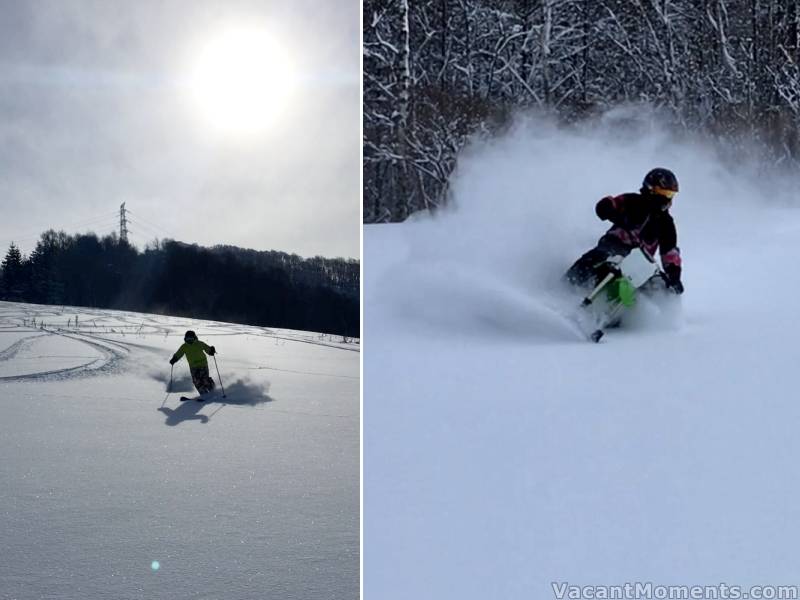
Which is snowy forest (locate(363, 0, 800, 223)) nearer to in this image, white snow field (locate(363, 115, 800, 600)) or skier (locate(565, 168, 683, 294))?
white snow field (locate(363, 115, 800, 600))

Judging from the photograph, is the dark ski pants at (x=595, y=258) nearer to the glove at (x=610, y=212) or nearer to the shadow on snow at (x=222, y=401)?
the glove at (x=610, y=212)

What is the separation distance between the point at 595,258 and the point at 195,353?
2.15 metres

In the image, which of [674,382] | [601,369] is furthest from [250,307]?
[674,382]

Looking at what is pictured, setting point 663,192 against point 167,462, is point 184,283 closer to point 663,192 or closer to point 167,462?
point 167,462

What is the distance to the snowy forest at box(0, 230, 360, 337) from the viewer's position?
122 inches

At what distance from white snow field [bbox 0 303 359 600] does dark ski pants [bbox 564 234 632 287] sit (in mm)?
Result: 1308

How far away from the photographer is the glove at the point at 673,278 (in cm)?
329

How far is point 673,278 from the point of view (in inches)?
132

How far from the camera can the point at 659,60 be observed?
9.67 m

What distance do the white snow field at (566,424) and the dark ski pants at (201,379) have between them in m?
0.81

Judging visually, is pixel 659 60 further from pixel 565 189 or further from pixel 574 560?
pixel 574 560

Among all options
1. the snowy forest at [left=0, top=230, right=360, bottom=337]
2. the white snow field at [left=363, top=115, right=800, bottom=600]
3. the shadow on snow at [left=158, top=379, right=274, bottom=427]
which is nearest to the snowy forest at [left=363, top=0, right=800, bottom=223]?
the white snow field at [left=363, top=115, right=800, bottom=600]

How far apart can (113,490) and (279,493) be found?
628 mm

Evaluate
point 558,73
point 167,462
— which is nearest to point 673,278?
point 167,462
